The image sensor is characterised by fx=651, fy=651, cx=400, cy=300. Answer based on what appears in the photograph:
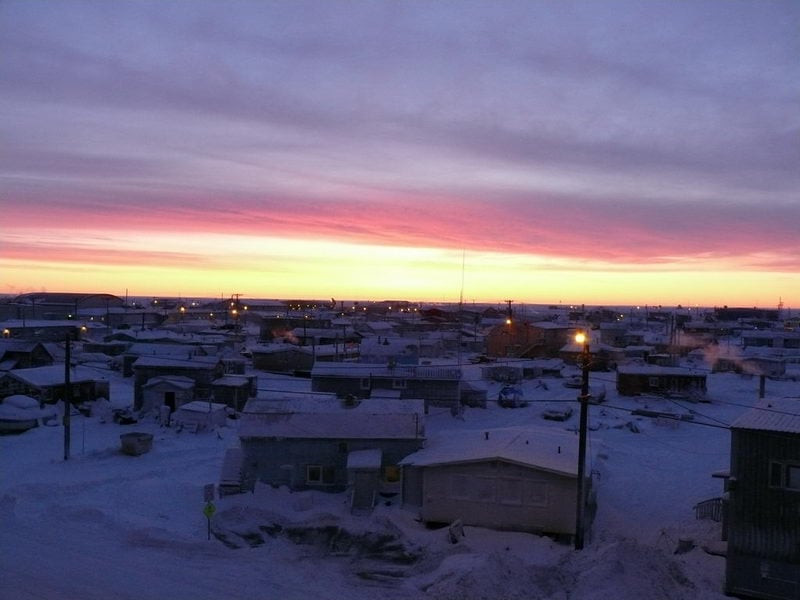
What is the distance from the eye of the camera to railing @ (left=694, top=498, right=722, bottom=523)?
1736cm

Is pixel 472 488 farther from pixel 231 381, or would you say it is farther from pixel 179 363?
pixel 179 363

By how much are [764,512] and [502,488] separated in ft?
20.6

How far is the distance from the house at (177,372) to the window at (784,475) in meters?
27.8

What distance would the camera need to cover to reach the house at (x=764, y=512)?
43.4ft

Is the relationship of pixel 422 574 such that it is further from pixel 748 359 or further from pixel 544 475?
pixel 748 359

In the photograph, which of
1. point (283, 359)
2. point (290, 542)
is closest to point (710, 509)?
point (290, 542)

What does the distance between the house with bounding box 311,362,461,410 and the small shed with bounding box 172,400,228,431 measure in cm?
503

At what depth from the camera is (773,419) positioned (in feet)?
46.6

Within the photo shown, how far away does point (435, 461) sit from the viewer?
17797mm

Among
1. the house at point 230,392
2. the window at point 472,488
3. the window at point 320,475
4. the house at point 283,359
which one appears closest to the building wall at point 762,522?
the window at point 472,488

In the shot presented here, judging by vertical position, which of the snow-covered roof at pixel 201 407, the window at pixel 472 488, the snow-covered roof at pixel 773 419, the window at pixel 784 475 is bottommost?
the snow-covered roof at pixel 201 407

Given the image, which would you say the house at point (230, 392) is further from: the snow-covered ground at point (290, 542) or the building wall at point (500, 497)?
the building wall at point (500, 497)

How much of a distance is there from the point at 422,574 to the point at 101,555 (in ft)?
22.6

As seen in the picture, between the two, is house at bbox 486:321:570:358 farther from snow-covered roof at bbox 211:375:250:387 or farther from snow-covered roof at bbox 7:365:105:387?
snow-covered roof at bbox 7:365:105:387
